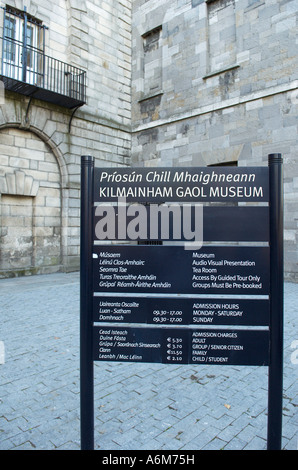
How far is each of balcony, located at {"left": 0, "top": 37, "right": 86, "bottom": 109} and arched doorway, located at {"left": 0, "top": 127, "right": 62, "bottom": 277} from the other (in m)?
1.41

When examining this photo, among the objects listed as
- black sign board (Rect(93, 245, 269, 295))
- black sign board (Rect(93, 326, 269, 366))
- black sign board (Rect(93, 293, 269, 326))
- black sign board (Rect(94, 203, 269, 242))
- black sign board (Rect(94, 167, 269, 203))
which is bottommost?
black sign board (Rect(93, 326, 269, 366))

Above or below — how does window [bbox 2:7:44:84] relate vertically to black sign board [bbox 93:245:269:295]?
above

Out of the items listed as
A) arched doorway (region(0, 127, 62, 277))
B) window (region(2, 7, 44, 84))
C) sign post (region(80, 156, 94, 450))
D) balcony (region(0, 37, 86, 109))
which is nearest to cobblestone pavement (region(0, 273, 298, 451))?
sign post (region(80, 156, 94, 450))

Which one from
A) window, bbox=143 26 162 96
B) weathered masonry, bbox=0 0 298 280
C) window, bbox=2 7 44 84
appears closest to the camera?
weathered masonry, bbox=0 0 298 280

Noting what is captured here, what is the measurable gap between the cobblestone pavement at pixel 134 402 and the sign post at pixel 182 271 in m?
0.44

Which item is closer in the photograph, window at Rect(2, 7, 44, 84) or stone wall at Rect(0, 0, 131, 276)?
window at Rect(2, 7, 44, 84)

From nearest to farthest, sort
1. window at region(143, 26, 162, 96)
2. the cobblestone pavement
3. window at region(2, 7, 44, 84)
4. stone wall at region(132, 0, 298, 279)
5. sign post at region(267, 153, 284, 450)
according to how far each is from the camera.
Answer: sign post at region(267, 153, 284, 450), the cobblestone pavement, stone wall at region(132, 0, 298, 279), window at region(2, 7, 44, 84), window at region(143, 26, 162, 96)

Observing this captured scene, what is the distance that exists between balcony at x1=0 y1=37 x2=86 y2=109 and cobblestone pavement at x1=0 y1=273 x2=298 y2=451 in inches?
327

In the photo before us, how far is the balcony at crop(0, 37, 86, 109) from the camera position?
10062mm

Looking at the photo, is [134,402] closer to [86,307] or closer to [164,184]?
[86,307]

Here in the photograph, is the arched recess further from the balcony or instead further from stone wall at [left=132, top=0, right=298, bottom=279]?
stone wall at [left=132, top=0, right=298, bottom=279]

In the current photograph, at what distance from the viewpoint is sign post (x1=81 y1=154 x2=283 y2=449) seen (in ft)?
6.80

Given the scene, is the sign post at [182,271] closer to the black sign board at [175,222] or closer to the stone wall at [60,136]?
the black sign board at [175,222]

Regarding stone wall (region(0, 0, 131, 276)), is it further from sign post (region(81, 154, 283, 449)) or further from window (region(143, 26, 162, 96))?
sign post (region(81, 154, 283, 449))
